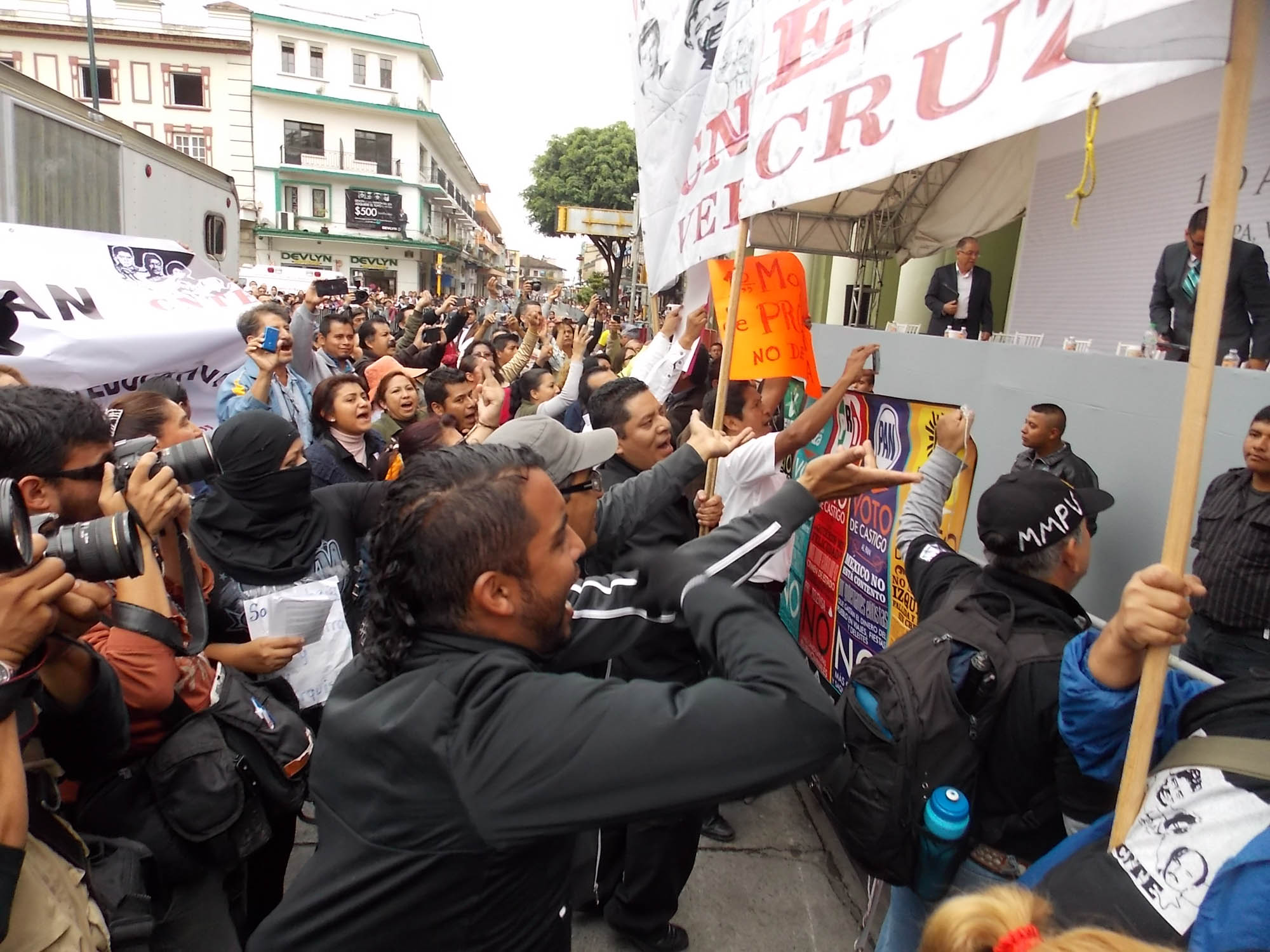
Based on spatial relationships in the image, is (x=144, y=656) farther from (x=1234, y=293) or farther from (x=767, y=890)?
(x=1234, y=293)

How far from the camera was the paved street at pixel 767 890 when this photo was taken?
2.82 m

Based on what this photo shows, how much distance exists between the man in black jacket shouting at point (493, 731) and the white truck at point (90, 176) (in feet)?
16.5

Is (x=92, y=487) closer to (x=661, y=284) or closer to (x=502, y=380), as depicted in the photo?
(x=661, y=284)

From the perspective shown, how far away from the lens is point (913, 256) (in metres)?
6.62

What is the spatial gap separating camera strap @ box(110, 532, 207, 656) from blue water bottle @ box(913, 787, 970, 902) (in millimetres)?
1741

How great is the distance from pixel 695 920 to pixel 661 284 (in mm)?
2775

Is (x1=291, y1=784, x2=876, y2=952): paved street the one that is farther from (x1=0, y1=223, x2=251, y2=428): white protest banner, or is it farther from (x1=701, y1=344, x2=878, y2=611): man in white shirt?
(x1=0, y1=223, x2=251, y2=428): white protest banner

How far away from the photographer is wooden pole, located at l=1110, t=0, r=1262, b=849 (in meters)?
1.15

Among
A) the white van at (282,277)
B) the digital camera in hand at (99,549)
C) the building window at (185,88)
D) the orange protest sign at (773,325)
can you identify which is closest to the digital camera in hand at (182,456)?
the digital camera in hand at (99,549)

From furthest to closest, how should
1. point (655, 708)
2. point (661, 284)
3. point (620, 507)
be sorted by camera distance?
point (661, 284), point (620, 507), point (655, 708)

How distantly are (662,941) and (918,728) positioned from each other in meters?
1.56

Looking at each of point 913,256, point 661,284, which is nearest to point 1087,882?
point 661,284

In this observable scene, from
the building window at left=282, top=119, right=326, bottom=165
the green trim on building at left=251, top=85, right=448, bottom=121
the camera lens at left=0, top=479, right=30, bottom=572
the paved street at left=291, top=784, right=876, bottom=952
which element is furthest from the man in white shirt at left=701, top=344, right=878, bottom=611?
the building window at left=282, top=119, right=326, bottom=165

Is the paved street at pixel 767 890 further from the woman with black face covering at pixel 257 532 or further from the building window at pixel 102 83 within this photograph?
the building window at pixel 102 83
